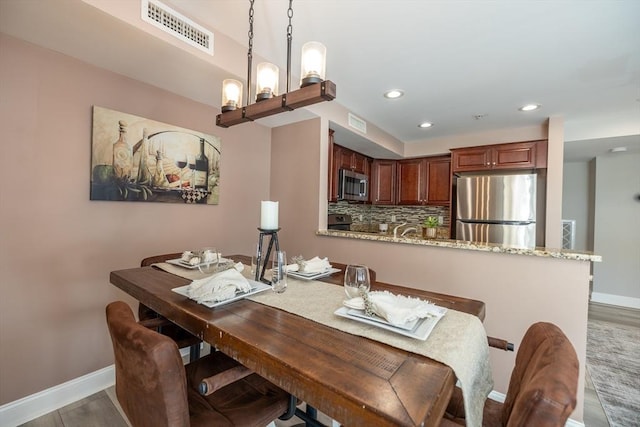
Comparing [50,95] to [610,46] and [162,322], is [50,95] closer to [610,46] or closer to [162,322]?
[162,322]

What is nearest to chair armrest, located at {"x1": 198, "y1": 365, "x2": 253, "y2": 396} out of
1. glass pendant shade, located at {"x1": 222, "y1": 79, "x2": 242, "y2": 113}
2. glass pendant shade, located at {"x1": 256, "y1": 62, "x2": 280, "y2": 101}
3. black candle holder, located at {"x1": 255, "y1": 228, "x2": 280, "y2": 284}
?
black candle holder, located at {"x1": 255, "y1": 228, "x2": 280, "y2": 284}

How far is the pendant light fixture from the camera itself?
1.31m

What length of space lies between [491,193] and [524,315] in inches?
84.2

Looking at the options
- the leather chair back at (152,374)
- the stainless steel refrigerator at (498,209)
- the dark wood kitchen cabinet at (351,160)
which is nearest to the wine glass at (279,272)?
the leather chair back at (152,374)

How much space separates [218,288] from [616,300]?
6.08 metres

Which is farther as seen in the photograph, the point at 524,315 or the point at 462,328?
the point at 524,315

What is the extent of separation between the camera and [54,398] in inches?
70.6

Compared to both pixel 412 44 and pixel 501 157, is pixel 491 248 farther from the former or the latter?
pixel 501 157

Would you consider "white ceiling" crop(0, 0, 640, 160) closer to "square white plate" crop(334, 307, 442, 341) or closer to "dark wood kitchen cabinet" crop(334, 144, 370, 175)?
"dark wood kitchen cabinet" crop(334, 144, 370, 175)

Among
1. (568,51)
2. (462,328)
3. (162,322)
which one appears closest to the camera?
(462,328)

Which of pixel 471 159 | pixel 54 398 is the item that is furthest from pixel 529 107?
pixel 54 398

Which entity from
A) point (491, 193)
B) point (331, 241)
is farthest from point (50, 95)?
point (491, 193)

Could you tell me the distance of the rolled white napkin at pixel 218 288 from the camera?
1.17m

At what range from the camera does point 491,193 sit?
3.58 metres
